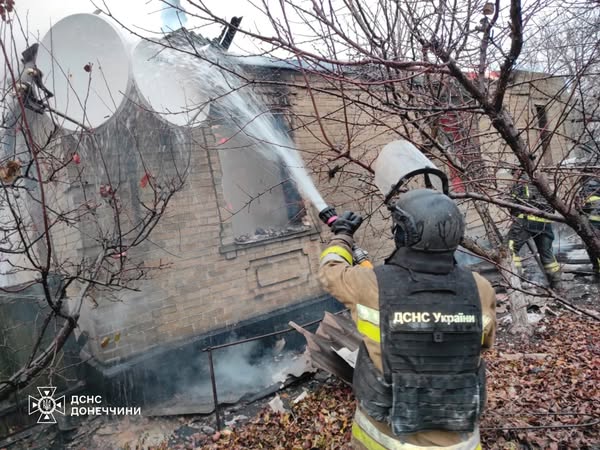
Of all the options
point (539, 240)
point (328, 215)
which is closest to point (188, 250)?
point (328, 215)

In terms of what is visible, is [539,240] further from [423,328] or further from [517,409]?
[423,328]

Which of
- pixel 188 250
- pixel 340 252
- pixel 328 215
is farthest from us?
pixel 188 250

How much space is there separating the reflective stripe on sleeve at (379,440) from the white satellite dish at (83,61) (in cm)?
425

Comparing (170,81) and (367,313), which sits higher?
(170,81)

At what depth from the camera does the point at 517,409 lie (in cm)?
392

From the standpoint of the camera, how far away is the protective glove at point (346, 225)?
2.40 metres

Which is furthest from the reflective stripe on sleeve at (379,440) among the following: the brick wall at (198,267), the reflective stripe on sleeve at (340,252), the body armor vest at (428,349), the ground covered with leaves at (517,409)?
the brick wall at (198,267)

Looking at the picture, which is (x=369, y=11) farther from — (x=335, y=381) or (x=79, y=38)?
(x=335, y=381)

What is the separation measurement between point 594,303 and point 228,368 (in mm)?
5931

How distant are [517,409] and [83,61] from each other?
610cm

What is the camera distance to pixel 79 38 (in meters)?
4.81

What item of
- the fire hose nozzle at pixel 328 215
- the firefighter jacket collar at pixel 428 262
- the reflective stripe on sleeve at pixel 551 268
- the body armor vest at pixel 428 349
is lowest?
the reflective stripe on sleeve at pixel 551 268

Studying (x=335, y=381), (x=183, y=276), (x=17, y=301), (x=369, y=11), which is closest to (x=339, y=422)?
(x=335, y=381)

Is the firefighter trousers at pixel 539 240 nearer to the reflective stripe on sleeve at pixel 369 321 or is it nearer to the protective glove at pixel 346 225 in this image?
the protective glove at pixel 346 225
